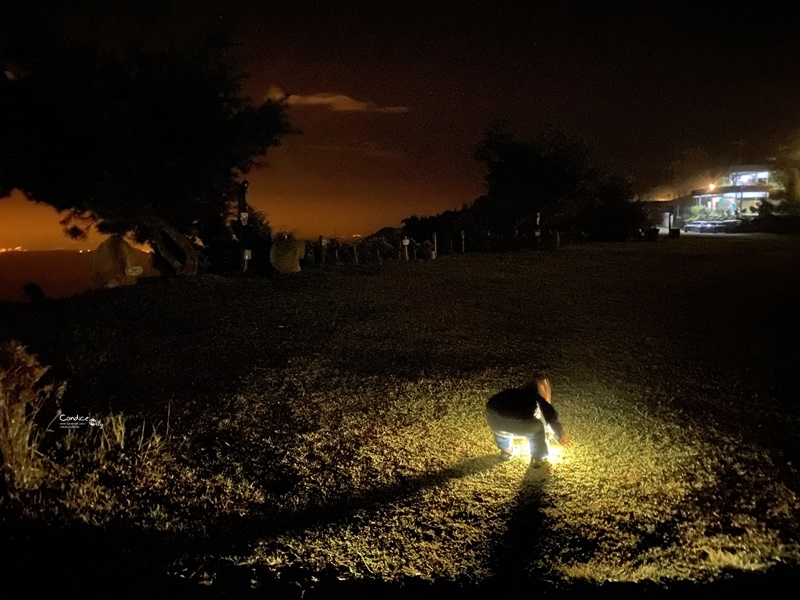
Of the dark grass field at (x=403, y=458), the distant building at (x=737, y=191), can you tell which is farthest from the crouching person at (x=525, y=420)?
the distant building at (x=737, y=191)

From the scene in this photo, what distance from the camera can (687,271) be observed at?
683 inches

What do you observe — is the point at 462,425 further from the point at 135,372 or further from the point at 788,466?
the point at 135,372

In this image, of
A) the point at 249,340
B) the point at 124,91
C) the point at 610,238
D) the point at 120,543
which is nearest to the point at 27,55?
the point at 124,91

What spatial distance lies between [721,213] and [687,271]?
4373 cm

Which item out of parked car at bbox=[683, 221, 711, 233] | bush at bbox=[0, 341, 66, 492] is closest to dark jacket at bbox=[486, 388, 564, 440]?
bush at bbox=[0, 341, 66, 492]

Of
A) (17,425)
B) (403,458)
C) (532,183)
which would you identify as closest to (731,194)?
(532,183)

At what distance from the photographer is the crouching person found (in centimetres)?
473

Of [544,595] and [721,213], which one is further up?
[721,213]

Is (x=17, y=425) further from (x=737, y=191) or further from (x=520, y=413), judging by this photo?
(x=737, y=191)

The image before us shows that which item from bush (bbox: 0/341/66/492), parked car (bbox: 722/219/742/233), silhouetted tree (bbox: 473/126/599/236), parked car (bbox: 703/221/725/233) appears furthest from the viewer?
parked car (bbox: 703/221/725/233)

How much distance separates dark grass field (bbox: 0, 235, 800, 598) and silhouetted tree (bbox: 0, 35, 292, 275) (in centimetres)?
327

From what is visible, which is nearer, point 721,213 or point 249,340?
point 249,340

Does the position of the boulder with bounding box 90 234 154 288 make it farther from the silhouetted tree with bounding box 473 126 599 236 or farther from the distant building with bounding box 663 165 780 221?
the distant building with bounding box 663 165 780 221

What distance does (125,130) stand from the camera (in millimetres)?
11570
